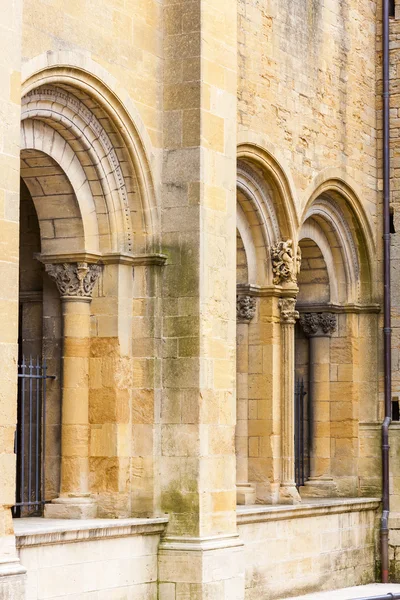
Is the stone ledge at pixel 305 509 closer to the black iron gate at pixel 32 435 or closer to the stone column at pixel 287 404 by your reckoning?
the stone column at pixel 287 404

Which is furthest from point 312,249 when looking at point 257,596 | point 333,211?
point 257,596

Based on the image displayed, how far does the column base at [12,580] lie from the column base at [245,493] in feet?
18.1

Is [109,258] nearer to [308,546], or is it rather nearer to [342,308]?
[308,546]

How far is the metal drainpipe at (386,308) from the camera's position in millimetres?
17078

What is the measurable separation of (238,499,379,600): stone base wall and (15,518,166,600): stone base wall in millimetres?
1964

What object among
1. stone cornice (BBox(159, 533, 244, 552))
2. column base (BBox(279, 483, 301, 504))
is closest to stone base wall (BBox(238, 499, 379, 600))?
column base (BBox(279, 483, 301, 504))

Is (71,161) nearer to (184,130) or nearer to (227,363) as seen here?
(184,130)

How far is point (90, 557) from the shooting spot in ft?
38.0

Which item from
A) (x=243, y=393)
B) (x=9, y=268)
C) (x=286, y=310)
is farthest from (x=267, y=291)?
(x=9, y=268)

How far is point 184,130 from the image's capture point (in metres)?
12.8

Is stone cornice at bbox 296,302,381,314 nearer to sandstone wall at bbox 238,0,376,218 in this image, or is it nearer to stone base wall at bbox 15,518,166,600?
sandstone wall at bbox 238,0,376,218

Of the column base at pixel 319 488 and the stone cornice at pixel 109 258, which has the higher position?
the stone cornice at pixel 109 258

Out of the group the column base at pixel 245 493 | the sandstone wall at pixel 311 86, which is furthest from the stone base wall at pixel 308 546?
the sandstone wall at pixel 311 86

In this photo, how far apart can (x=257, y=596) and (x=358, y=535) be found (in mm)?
2670
